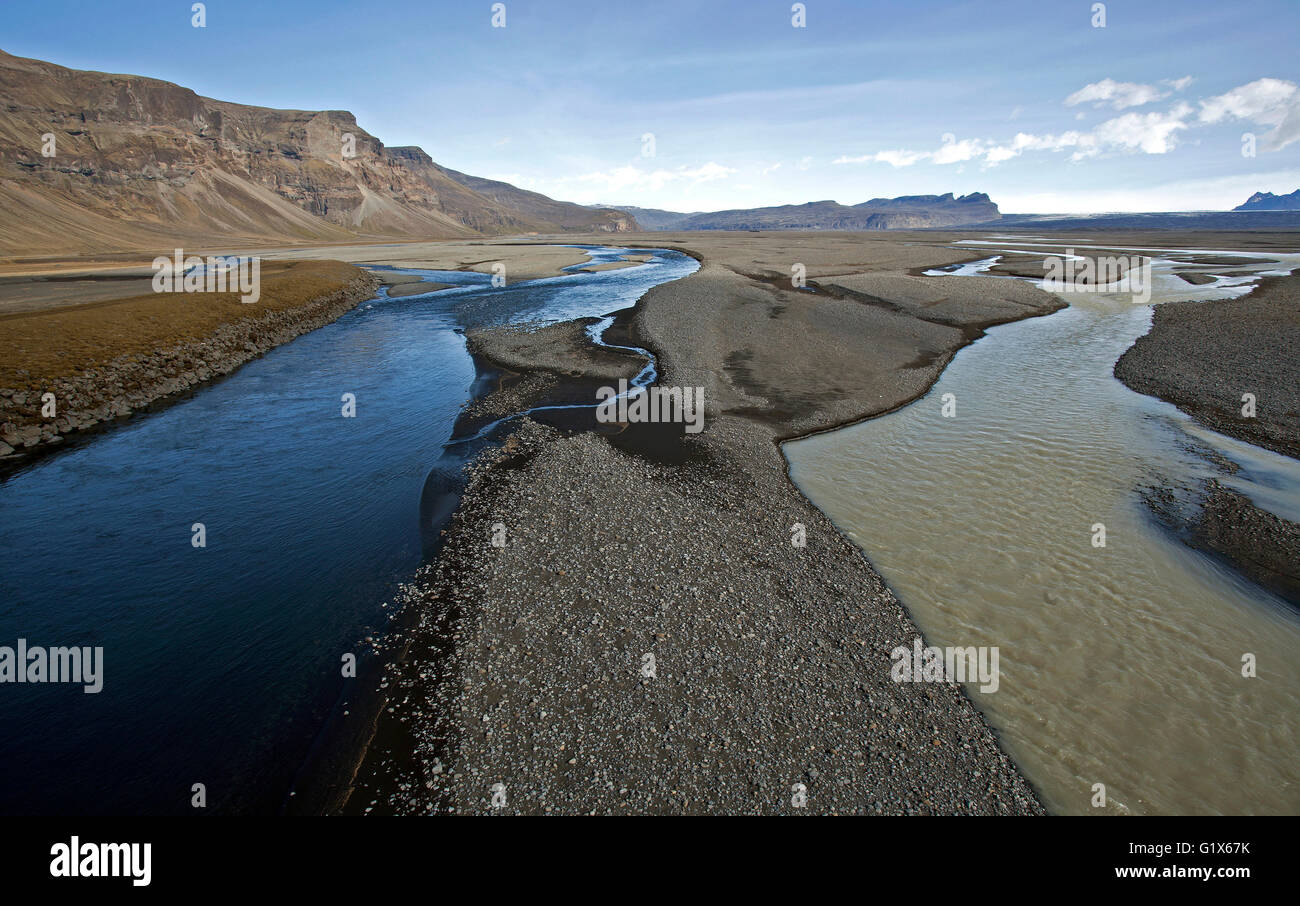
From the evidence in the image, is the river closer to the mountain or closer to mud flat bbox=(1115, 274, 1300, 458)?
mud flat bbox=(1115, 274, 1300, 458)

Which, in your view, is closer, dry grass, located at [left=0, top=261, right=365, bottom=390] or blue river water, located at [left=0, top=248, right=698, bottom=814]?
blue river water, located at [left=0, top=248, right=698, bottom=814]

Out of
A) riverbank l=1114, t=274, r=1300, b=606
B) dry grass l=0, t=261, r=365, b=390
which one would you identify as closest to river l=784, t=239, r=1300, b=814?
riverbank l=1114, t=274, r=1300, b=606

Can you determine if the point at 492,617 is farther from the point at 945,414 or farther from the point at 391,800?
the point at 945,414

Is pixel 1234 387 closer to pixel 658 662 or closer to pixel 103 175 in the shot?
pixel 658 662

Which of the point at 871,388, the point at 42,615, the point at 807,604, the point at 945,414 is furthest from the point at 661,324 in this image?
the point at 42,615

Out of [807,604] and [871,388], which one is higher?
[871,388]

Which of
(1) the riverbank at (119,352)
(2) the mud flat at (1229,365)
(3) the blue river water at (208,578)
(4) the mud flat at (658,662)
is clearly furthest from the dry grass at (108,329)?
(2) the mud flat at (1229,365)

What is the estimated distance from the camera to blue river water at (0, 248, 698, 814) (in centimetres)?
963

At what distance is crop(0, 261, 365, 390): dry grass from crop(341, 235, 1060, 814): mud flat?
2453 centimetres

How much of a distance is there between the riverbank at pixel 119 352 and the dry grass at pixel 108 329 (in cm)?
4

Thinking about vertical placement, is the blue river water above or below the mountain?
below

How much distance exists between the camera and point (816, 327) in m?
41.3

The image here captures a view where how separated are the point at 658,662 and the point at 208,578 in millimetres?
12681

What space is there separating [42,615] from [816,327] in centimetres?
4186
